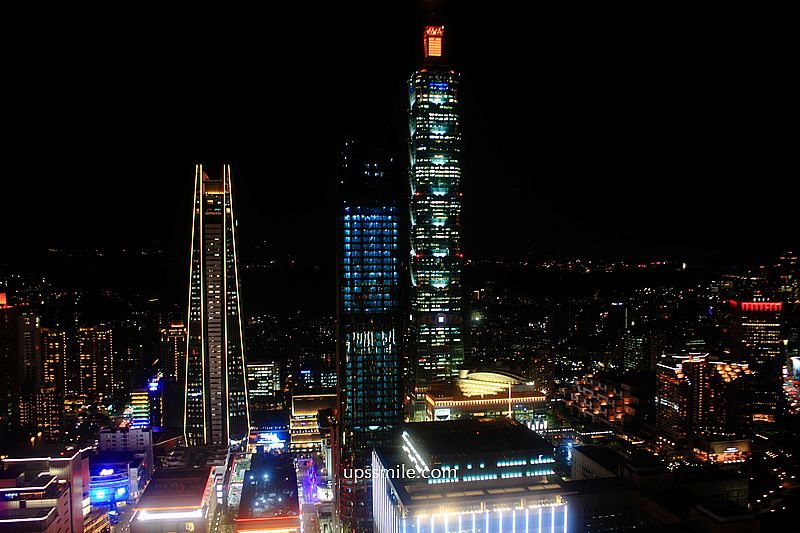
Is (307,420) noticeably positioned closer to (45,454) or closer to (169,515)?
(45,454)

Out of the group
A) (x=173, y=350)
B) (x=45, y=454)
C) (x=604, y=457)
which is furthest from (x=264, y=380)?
(x=604, y=457)

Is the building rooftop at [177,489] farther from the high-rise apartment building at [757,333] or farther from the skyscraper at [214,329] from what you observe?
the high-rise apartment building at [757,333]

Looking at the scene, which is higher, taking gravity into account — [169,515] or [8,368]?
[8,368]

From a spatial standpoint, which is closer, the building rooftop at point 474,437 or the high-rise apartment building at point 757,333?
the building rooftop at point 474,437

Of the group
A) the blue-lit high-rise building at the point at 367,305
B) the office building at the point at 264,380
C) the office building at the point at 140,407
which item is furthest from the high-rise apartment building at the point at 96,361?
the blue-lit high-rise building at the point at 367,305

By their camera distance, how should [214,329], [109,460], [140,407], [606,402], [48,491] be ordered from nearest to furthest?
[48,491] → [109,460] → [214,329] → [606,402] → [140,407]

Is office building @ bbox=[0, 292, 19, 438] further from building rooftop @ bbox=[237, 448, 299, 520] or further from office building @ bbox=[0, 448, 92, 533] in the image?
building rooftop @ bbox=[237, 448, 299, 520]

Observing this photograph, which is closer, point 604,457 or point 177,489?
point 177,489
